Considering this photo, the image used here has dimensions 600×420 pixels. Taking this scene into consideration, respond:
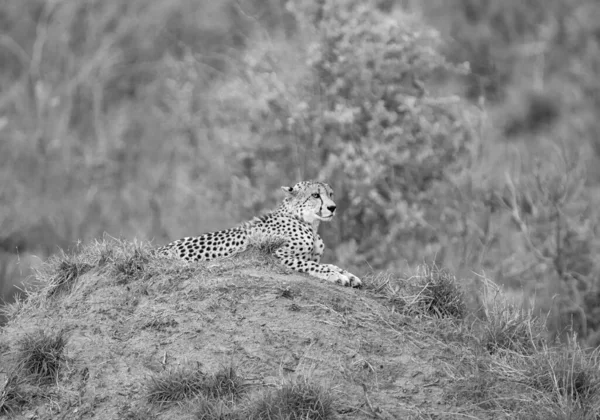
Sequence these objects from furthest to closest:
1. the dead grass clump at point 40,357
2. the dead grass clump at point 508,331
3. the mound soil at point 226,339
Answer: the dead grass clump at point 508,331
the dead grass clump at point 40,357
the mound soil at point 226,339

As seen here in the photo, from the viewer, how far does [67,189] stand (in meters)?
23.2

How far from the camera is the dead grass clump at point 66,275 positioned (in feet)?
26.6

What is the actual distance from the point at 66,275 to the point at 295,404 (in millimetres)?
2232

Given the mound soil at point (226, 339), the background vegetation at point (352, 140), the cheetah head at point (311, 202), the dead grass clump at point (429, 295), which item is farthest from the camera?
the background vegetation at point (352, 140)

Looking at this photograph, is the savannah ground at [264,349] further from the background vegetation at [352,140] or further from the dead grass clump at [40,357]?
the background vegetation at [352,140]

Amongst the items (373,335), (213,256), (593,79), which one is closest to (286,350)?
(373,335)

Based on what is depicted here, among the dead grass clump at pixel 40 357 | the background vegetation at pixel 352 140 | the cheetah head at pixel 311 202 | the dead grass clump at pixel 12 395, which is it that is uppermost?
the cheetah head at pixel 311 202

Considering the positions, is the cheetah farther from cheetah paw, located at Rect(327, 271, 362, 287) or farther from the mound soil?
the mound soil

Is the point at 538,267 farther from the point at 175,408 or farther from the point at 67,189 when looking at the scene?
the point at 67,189

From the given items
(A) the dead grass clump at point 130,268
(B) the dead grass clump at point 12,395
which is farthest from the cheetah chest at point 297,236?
(B) the dead grass clump at point 12,395

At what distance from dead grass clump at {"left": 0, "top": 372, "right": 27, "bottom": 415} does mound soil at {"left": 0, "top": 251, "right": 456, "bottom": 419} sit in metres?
0.05

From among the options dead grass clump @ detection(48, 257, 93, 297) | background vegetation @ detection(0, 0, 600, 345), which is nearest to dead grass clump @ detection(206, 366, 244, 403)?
dead grass clump @ detection(48, 257, 93, 297)

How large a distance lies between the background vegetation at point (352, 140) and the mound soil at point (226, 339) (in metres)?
1.55

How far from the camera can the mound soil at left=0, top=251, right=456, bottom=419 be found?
715cm
